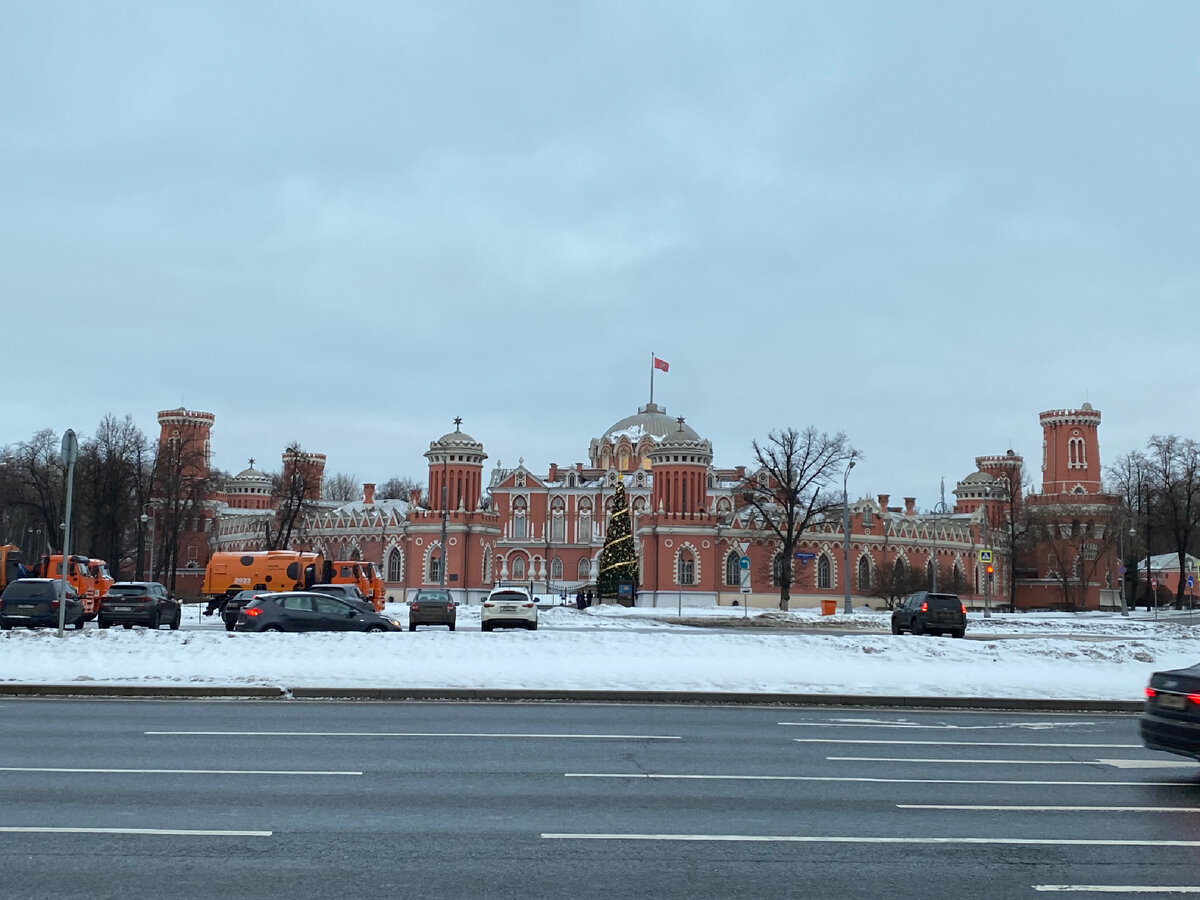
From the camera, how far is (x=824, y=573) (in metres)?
94.4

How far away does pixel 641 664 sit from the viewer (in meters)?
24.1

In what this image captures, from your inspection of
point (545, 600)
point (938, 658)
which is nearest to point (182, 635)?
point (938, 658)

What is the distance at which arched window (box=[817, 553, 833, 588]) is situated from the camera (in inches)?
3698

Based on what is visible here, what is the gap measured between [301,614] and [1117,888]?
81.5 feet

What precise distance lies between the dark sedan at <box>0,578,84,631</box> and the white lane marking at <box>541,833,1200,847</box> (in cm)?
2689

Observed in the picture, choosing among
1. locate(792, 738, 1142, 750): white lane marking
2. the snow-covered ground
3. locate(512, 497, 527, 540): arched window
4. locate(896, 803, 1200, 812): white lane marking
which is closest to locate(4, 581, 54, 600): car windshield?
the snow-covered ground

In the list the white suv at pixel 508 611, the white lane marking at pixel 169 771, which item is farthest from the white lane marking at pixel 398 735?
the white suv at pixel 508 611

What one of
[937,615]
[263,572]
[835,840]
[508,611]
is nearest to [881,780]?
[835,840]

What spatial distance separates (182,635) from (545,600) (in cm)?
6444

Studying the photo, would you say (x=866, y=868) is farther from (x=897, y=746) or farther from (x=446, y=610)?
(x=446, y=610)

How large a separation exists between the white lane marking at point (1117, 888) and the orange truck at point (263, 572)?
4439 cm

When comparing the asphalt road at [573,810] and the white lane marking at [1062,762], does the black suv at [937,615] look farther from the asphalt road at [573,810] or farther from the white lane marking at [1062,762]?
the white lane marking at [1062,762]

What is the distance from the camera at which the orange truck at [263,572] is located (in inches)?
2003

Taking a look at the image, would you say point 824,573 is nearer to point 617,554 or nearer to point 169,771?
point 617,554
